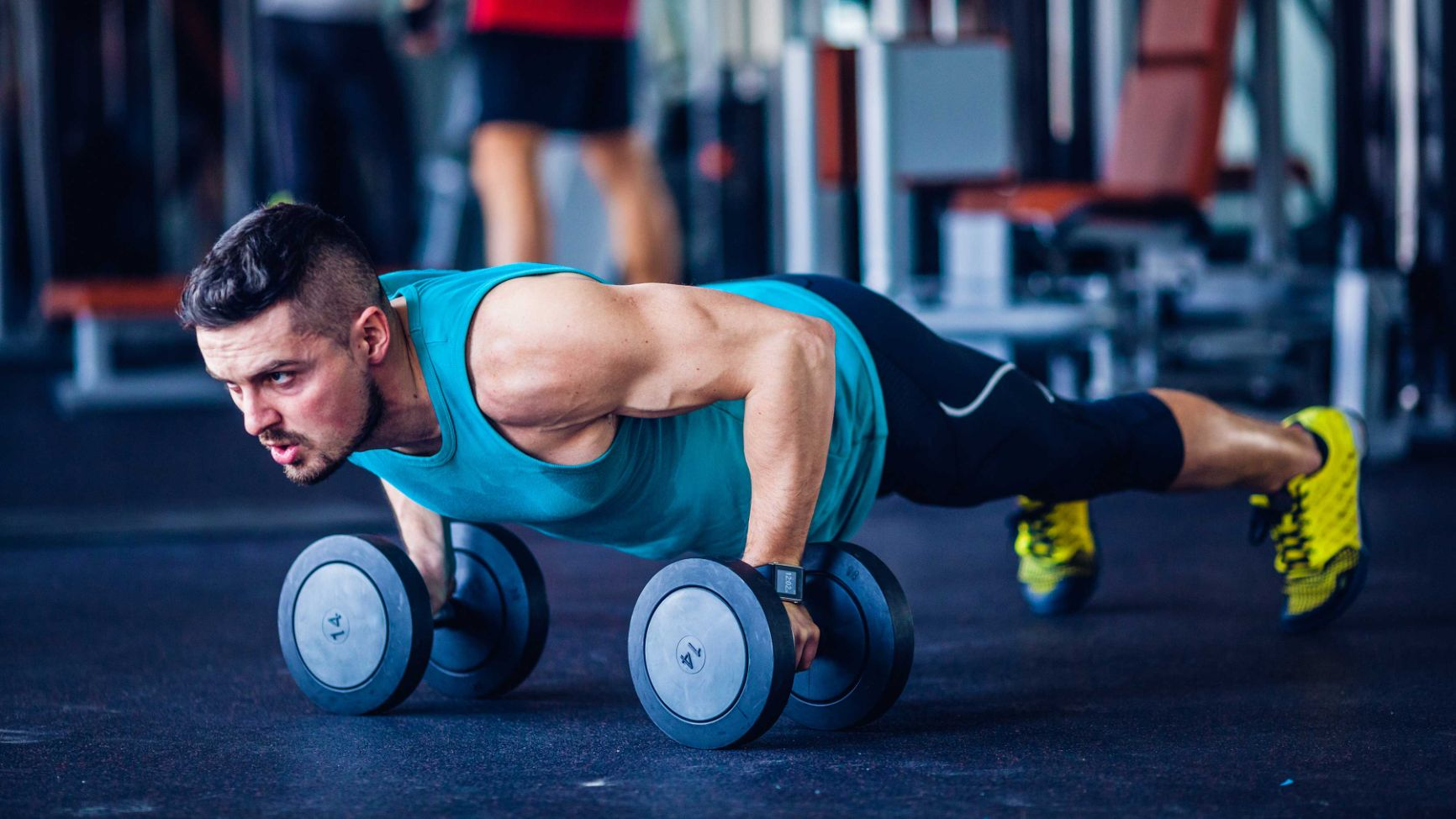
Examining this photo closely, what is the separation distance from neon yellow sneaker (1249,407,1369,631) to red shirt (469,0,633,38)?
200 cm

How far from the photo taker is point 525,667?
155cm

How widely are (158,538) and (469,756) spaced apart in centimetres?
154

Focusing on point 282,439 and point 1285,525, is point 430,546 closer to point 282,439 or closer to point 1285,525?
point 282,439

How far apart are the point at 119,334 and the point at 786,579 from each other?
14.7 ft

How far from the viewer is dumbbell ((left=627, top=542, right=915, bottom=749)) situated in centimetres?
126

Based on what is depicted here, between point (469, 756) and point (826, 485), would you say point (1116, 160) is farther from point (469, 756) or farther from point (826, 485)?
point (469, 756)

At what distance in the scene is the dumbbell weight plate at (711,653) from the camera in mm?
1258

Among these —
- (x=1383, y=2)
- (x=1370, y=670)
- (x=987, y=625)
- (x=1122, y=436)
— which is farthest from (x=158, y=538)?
(x=1383, y=2)

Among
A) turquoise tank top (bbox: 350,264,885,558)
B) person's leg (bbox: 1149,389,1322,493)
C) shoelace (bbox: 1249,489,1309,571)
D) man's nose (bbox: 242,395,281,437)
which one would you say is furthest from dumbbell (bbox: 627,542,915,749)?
shoelace (bbox: 1249,489,1309,571)

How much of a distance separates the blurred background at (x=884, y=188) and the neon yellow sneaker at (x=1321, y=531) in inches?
63.1

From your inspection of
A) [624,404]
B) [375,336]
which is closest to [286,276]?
[375,336]

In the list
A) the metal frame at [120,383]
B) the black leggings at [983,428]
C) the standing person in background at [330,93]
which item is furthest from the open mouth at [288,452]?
the metal frame at [120,383]

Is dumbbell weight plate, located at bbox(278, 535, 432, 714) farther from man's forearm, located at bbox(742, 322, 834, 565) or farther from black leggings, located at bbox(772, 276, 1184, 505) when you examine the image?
black leggings, located at bbox(772, 276, 1184, 505)

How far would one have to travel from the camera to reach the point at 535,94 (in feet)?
10.9
